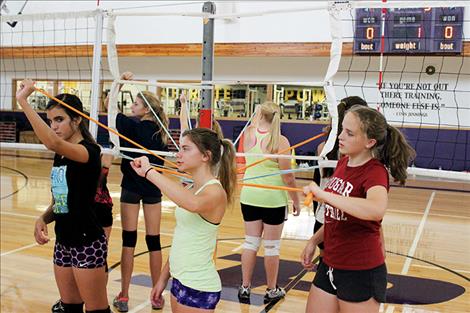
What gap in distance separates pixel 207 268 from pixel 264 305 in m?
1.81

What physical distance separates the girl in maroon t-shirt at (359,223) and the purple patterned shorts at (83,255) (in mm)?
1115

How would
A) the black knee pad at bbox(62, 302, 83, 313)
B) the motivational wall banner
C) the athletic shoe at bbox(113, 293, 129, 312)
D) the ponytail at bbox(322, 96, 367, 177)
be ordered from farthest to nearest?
the motivational wall banner → the athletic shoe at bbox(113, 293, 129, 312) → the ponytail at bbox(322, 96, 367, 177) → the black knee pad at bbox(62, 302, 83, 313)

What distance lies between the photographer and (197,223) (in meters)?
2.38

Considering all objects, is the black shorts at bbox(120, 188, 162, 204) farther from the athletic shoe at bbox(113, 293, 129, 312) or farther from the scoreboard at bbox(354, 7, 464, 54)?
the scoreboard at bbox(354, 7, 464, 54)

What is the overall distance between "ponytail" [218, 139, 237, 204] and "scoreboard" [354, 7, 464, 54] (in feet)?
26.5

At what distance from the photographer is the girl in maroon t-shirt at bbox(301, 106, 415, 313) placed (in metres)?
2.26

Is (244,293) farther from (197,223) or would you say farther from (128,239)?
(197,223)

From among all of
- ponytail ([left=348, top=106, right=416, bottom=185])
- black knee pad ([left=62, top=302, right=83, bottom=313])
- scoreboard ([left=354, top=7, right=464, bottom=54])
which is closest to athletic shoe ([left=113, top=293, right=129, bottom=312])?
black knee pad ([left=62, top=302, right=83, bottom=313])

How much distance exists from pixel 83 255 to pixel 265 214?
64.0 inches

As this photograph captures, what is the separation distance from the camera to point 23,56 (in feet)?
43.8

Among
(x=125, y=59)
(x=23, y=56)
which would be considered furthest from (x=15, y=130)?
(x=125, y=59)

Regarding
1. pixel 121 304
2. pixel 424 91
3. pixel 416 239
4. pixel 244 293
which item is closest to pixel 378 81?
pixel 424 91

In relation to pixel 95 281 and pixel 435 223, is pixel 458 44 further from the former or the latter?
pixel 95 281

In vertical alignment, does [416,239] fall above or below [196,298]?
below
